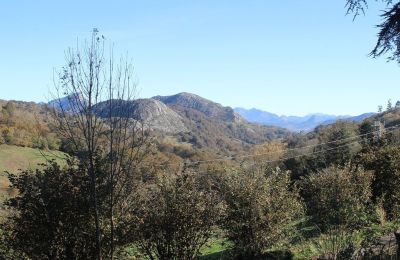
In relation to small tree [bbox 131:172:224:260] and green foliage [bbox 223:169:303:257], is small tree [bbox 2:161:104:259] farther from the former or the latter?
green foliage [bbox 223:169:303:257]

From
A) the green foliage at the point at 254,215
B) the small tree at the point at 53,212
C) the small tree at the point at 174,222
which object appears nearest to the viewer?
the small tree at the point at 53,212

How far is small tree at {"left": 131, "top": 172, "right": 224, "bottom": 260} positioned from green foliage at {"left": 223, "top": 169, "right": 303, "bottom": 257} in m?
3.45

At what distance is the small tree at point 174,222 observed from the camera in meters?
12.1

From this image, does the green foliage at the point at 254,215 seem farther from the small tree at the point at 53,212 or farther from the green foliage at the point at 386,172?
the small tree at the point at 53,212

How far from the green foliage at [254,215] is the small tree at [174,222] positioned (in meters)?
3.45

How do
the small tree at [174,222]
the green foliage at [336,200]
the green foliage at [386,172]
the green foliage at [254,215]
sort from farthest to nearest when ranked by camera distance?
the green foliage at [386,172] → the green foliage at [254,215] → the green foliage at [336,200] → the small tree at [174,222]

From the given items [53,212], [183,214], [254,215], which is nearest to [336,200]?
[254,215]

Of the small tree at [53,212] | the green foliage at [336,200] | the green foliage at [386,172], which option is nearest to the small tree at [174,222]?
the small tree at [53,212]

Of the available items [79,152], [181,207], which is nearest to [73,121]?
[79,152]

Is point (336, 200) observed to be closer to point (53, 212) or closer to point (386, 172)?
point (386, 172)

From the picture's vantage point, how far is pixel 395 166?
20.5 m

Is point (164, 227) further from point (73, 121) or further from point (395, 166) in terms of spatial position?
point (395, 166)

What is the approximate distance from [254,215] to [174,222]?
4686mm

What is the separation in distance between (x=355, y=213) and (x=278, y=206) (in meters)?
2.85
